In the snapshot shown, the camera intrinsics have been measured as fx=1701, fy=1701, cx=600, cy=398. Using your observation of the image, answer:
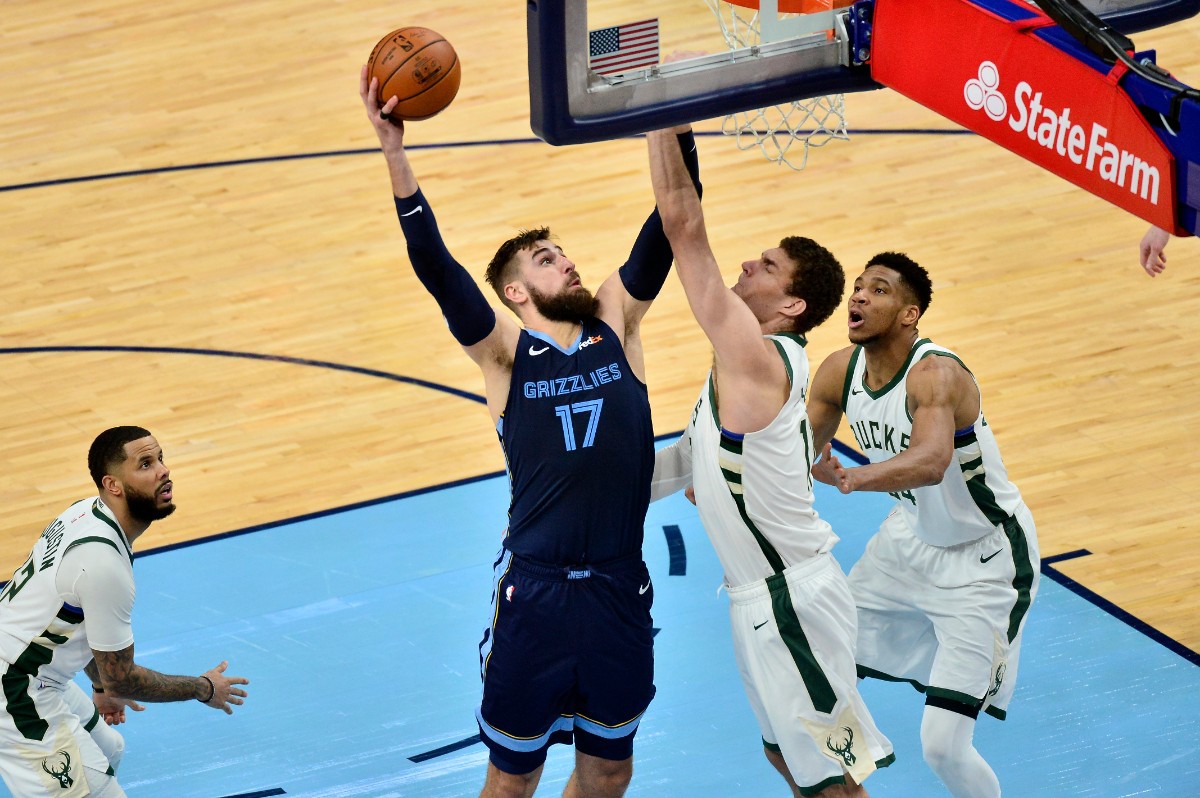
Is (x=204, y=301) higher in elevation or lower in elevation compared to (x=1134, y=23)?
lower

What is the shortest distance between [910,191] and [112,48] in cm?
753

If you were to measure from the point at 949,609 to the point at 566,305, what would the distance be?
1.81 metres

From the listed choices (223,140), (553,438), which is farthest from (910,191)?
(553,438)

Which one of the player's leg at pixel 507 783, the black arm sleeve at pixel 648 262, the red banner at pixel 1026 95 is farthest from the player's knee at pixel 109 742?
the red banner at pixel 1026 95

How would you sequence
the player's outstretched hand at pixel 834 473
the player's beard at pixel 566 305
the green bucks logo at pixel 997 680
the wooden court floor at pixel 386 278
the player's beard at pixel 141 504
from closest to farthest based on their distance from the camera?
the player's outstretched hand at pixel 834 473, the player's beard at pixel 566 305, the player's beard at pixel 141 504, the green bucks logo at pixel 997 680, the wooden court floor at pixel 386 278

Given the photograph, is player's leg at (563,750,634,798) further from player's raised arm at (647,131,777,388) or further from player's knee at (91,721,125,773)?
player's knee at (91,721,125,773)

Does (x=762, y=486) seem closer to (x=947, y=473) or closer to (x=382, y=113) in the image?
(x=947, y=473)

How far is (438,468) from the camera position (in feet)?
29.8

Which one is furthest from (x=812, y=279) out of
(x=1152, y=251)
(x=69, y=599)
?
(x=69, y=599)

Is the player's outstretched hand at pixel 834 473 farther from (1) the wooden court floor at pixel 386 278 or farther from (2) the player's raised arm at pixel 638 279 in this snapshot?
(1) the wooden court floor at pixel 386 278

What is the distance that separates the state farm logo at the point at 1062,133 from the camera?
404cm

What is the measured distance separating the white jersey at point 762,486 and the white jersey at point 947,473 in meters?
0.64

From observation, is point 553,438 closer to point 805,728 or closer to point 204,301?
point 805,728

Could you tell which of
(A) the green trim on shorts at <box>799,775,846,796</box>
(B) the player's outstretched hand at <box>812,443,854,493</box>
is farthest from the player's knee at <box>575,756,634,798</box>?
(B) the player's outstretched hand at <box>812,443,854,493</box>
